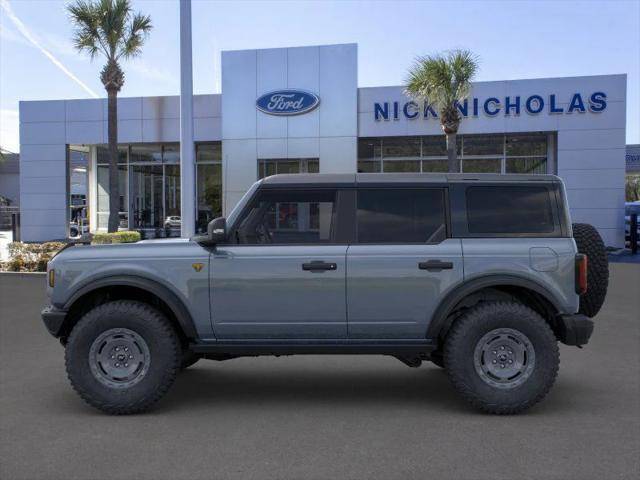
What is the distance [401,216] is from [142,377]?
2.44m

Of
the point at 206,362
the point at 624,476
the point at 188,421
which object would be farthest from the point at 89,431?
the point at 624,476

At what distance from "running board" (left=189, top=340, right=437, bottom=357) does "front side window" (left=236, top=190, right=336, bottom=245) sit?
2.65ft

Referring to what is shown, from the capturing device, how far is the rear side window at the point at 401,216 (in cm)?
521

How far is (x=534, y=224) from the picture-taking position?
5242 millimetres

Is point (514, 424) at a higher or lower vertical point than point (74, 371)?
lower

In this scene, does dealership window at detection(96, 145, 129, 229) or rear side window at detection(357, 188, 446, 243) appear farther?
dealership window at detection(96, 145, 129, 229)

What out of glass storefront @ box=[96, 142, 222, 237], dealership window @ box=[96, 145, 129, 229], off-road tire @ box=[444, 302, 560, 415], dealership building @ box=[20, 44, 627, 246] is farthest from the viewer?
dealership window @ box=[96, 145, 129, 229]

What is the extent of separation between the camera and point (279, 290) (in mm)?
5086

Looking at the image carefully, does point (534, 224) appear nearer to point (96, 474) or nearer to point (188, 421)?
point (188, 421)

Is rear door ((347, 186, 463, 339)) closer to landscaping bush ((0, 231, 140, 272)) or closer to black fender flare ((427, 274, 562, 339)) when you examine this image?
black fender flare ((427, 274, 562, 339))

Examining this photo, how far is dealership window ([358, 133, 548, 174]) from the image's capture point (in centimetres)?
2497

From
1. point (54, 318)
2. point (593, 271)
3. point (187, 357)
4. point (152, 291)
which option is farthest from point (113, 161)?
point (593, 271)

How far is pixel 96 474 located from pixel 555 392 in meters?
3.92

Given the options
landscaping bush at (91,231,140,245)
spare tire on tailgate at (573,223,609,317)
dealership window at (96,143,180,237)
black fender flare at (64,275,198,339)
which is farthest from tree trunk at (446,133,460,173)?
black fender flare at (64,275,198,339)
